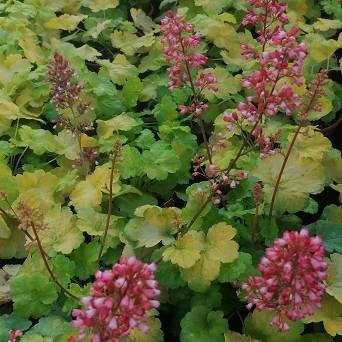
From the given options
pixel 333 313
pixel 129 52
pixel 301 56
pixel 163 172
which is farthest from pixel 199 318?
pixel 129 52

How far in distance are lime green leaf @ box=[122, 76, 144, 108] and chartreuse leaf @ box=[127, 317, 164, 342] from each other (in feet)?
3.47

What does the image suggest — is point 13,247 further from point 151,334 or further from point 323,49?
point 323,49

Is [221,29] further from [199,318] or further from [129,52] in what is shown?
[199,318]

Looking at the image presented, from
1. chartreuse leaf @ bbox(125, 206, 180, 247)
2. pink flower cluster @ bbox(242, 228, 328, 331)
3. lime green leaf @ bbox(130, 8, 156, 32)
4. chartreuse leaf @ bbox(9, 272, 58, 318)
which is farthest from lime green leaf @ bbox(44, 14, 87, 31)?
pink flower cluster @ bbox(242, 228, 328, 331)

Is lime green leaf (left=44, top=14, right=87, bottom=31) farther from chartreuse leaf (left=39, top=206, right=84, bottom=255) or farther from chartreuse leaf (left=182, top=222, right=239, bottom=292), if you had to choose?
chartreuse leaf (left=182, top=222, right=239, bottom=292)

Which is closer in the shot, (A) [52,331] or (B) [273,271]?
(B) [273,271]

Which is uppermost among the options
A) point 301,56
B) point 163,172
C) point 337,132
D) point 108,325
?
point 301,56

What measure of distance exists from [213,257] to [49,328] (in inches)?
20.6

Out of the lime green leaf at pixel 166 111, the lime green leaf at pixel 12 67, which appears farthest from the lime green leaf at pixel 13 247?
the lime green leaf at pixel 12 67

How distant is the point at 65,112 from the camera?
7.52 feet

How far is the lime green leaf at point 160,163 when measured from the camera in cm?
199

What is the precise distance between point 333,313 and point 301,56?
28.8 inches

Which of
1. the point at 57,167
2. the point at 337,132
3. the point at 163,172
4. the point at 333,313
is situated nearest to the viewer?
the point at 333,313

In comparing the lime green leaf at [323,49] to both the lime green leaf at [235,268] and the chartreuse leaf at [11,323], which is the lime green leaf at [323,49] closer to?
the lime green leaf at [235,268]
